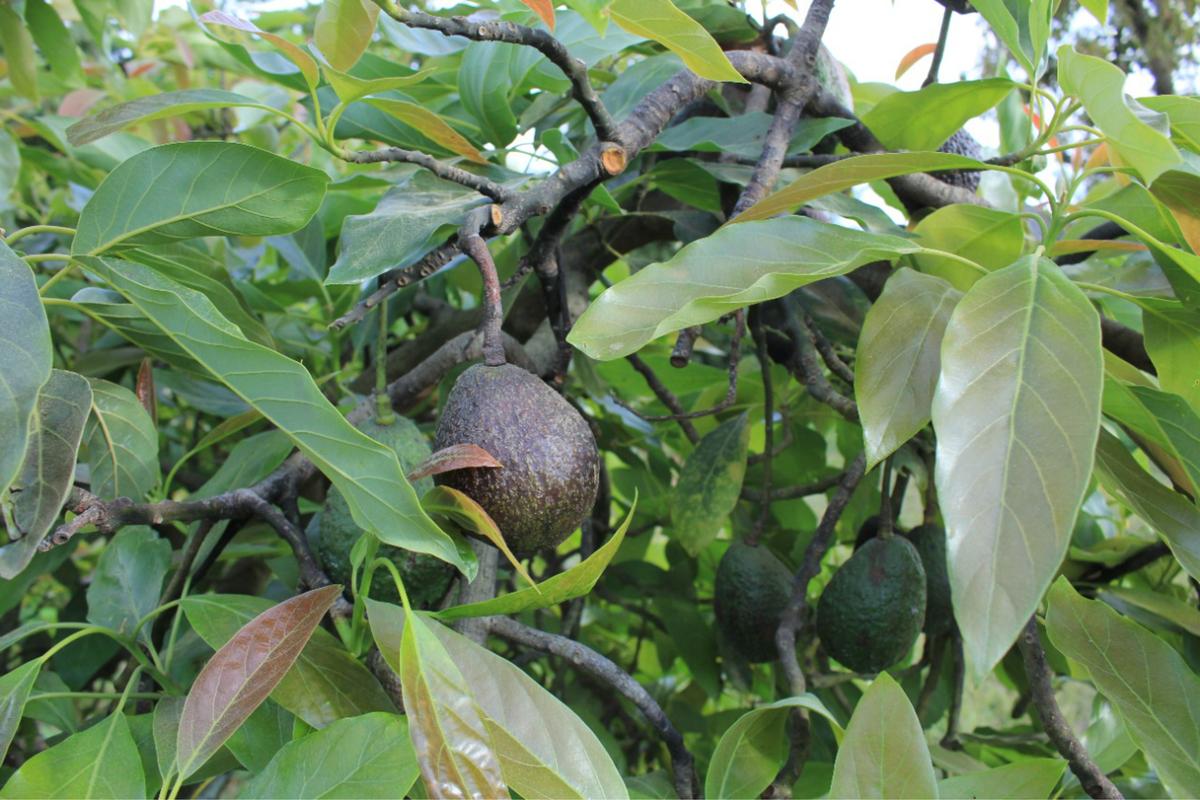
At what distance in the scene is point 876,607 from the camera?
928 millimetres

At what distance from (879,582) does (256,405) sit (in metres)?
0.63

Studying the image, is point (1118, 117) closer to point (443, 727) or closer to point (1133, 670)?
point (1133, 670)

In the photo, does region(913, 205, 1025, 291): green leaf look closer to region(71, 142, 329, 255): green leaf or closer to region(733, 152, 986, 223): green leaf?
region(733, 152, 986, 223): green leaf

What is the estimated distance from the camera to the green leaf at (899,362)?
→ 614 mm

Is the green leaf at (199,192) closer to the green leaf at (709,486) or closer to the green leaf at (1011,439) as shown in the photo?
the green leaf at (1011,439)

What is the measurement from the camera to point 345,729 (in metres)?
0.57

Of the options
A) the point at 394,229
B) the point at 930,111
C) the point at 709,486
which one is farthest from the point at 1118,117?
the point at 709,486

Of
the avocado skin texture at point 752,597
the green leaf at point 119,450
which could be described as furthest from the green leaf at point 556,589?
the avocado skin texture at point 752,597

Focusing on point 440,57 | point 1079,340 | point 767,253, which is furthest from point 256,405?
point 440,57

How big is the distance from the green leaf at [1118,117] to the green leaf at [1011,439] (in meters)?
0.08

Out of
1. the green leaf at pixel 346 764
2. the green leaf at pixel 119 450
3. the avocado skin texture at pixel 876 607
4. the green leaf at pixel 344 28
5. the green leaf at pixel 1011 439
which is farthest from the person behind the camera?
the avocado skin texture at pixel 876 607

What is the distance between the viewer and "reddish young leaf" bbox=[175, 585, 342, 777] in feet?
1.91

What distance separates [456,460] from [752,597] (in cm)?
51

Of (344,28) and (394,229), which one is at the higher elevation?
(344,28)
